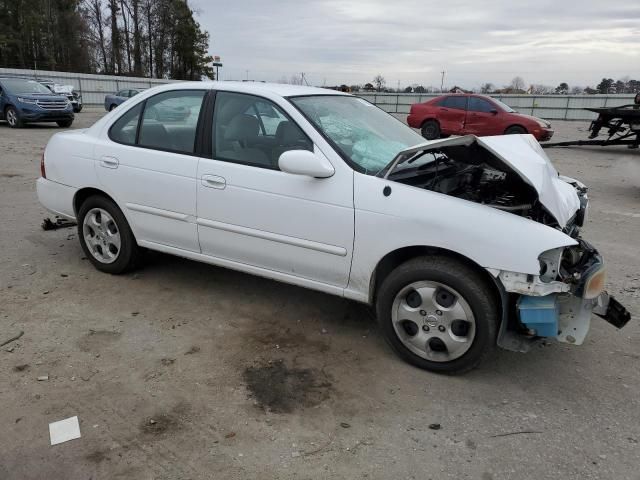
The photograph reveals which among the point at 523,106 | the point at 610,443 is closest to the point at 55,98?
the point at 610,443

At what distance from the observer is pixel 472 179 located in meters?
3.64

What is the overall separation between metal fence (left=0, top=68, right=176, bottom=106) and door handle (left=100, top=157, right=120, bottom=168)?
109 ft

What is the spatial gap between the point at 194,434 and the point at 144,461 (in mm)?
275

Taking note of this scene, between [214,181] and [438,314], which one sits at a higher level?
[214,181]

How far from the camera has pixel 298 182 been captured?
3.38 m

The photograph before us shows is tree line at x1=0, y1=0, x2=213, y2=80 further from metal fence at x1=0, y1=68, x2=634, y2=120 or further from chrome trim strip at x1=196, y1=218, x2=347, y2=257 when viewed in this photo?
chrome trim strip at x1=196, y1=218, x2=347, y2=257

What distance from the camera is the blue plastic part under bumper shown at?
282 cm

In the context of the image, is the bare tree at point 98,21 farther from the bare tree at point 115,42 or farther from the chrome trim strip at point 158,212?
the chrome trim strip at point 158,212

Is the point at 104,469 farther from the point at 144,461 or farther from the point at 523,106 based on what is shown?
the point at 523,106

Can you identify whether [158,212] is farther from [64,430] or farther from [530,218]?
[530,218]

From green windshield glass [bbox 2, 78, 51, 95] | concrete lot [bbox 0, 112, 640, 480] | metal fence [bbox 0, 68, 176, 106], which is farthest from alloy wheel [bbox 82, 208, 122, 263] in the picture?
metal fence [bbox 0, 68, 176, 106]

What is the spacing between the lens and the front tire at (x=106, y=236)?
4.38 meters

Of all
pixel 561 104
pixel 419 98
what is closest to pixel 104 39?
pixel 419 98

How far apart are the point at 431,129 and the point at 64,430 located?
16.4 meters
